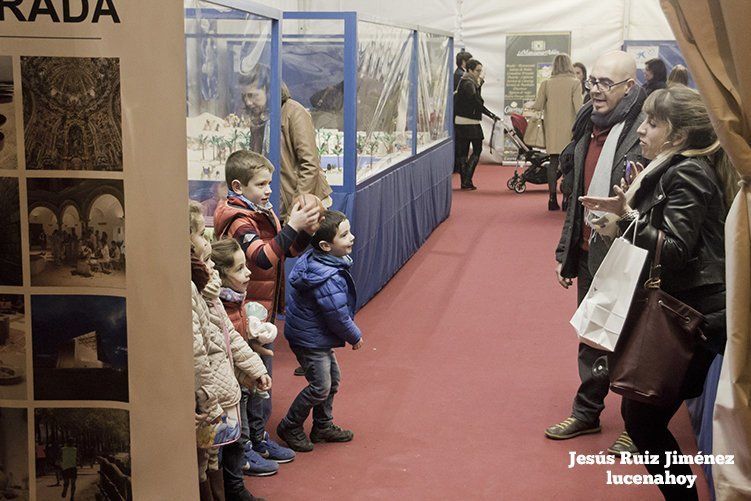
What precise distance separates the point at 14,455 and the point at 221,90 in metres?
2.24

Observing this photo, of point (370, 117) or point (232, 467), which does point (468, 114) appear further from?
point (232, 467)

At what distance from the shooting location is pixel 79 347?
197cm

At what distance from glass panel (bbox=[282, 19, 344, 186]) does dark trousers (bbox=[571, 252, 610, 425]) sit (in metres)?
2.37

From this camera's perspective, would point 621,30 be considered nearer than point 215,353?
No

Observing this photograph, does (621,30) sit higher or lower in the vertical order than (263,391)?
higher

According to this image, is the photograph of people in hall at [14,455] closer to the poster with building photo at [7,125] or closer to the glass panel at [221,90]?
the poster with building photo at [7,125]

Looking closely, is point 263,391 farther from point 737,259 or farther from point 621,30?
point 621,30

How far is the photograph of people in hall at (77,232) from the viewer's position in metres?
1.91

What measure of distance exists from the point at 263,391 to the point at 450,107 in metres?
8.05

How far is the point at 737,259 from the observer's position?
2396 millimetres

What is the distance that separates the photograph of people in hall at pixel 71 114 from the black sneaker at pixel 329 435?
269cm

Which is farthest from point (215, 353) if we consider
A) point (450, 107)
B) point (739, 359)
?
point (450, 107)

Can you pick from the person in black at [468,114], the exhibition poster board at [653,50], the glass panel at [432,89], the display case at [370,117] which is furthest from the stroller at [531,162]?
the display case at [370,117]

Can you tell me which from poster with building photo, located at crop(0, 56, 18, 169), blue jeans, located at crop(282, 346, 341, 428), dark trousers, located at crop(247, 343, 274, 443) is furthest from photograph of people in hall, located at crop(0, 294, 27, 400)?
blue jeans, located at crop(282, 346, 341, 428)
